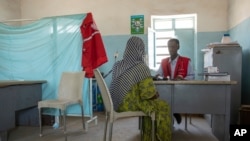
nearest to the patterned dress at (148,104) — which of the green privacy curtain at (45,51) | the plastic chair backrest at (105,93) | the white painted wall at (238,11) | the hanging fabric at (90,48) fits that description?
the plastic chair backrest at (105,93)

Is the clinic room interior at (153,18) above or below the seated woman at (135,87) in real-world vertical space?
above

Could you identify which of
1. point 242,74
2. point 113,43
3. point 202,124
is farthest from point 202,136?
point 113,43

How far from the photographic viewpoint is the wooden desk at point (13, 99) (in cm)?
276

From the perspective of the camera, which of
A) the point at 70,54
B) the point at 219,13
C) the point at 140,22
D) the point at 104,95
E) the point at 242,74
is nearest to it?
the point at 104,95

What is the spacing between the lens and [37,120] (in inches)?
150

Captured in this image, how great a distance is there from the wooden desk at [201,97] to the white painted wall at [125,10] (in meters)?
2.77

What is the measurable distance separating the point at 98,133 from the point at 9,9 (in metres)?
3.99

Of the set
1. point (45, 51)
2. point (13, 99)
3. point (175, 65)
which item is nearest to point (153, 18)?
point (175, 65)

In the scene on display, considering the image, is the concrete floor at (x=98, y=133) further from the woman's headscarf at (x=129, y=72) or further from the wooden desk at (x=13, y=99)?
the woman's headscarf at (x=129, y=72)

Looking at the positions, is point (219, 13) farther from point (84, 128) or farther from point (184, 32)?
point (84, 128)

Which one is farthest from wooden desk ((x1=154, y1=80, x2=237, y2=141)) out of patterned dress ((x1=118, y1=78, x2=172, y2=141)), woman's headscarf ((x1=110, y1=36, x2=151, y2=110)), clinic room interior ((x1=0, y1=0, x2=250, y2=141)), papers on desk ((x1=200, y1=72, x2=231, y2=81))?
clinic room interior ((x1=0, y1=0, x2=250, y2=141))

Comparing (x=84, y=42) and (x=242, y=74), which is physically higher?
(x=84, y=42)

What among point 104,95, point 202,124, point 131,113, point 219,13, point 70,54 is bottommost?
point 202,124

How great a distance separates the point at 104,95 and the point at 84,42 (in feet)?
5.43
